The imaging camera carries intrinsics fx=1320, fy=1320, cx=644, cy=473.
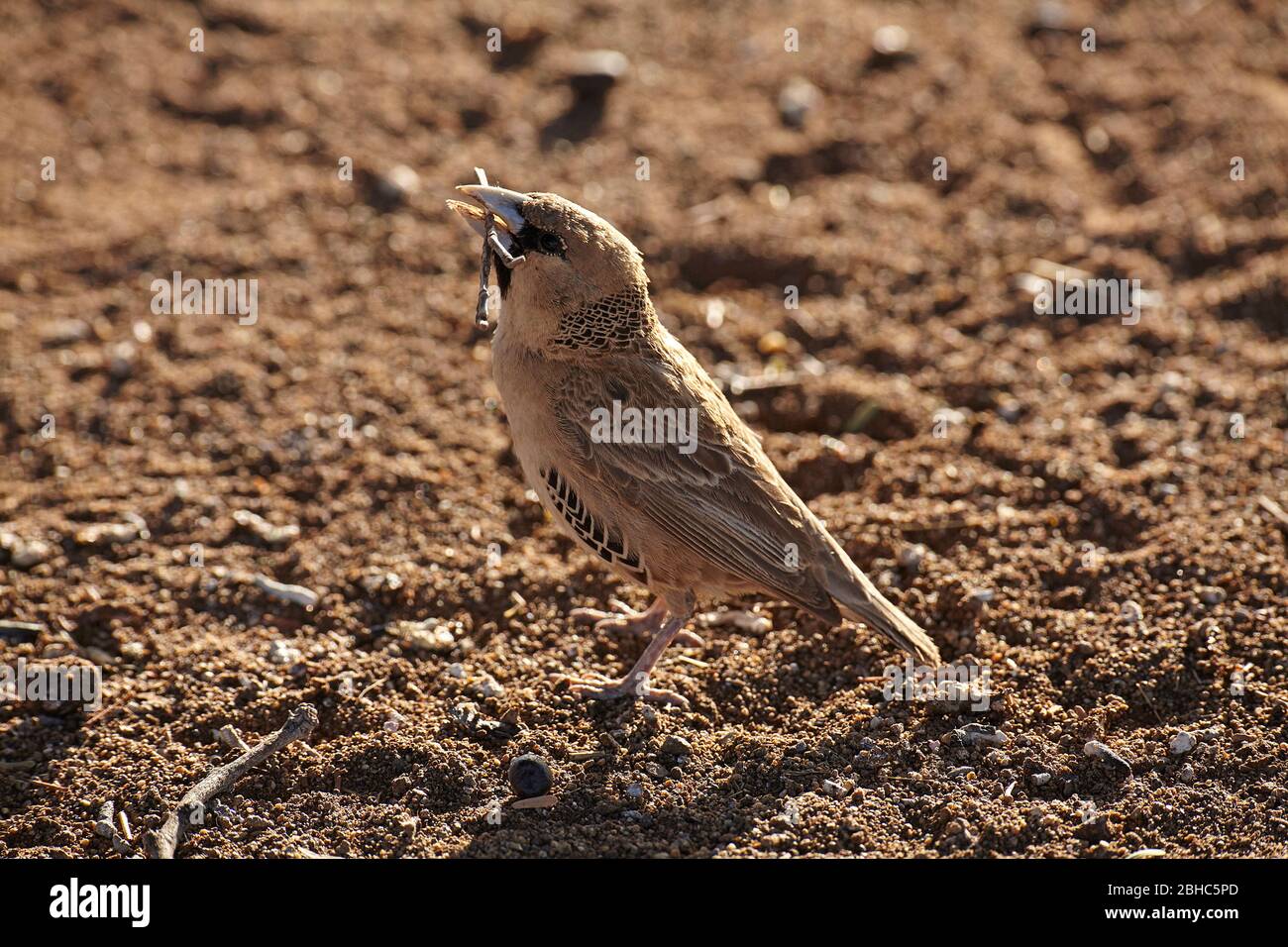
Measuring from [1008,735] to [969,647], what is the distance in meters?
0.50

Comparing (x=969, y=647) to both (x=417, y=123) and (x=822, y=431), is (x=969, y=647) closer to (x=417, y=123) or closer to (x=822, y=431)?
(x=822, y=431)

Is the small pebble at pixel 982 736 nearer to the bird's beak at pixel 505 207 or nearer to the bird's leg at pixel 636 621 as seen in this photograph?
the bird's leg at pixel 636 621

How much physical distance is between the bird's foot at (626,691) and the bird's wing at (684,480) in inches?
21.5

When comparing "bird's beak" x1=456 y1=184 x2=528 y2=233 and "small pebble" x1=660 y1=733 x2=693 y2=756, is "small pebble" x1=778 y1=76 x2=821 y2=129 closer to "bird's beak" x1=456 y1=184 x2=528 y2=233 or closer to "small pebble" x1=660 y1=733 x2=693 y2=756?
"bird's beak" x1=456 y1=184 x2=528 y2=233

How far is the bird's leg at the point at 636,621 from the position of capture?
5562 mm

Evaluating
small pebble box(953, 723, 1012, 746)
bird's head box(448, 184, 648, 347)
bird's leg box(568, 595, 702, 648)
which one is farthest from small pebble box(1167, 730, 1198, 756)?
bird's head box(448, 184, 648, 347)

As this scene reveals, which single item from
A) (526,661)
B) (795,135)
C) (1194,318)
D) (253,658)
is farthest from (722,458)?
(795,135)

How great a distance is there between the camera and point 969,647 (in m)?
5.35

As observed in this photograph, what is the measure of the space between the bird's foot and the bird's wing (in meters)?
0.55

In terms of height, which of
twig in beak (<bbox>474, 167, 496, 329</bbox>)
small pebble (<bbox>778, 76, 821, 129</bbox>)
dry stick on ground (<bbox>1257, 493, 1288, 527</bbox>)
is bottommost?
dry stick on ground (<bbox>1257, 493, 1288, 527</bbox>)

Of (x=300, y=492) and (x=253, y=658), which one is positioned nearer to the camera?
(x=253, y=658)

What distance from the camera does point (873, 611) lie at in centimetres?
497

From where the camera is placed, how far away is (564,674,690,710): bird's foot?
515cm

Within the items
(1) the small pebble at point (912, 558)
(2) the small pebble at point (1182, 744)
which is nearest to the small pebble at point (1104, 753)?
(2) the small pebble at point (1182, 744)
